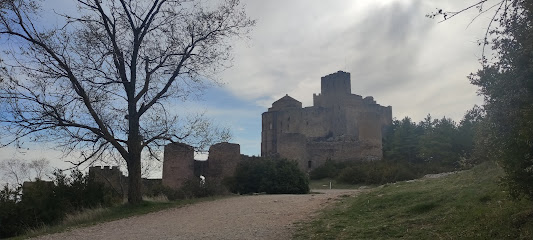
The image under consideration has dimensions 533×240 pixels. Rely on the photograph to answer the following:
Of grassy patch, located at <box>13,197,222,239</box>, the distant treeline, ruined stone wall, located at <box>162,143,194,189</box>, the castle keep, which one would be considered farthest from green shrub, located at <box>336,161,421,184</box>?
the castle keep

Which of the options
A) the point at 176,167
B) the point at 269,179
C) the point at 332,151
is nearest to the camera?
the point at 269,179

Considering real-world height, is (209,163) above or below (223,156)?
below

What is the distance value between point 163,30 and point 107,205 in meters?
6.68

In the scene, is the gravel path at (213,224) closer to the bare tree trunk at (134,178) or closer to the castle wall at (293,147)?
the bare tree trunk at (134,178)

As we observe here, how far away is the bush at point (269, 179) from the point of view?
22.1 m

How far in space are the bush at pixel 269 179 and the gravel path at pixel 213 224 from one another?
27.2 feet

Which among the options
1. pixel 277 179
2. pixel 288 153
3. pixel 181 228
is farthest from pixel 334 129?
pixel 181 228

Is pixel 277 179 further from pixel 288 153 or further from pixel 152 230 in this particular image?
pixel 288 153

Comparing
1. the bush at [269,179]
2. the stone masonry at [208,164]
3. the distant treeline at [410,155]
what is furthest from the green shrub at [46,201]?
the stone masonry at [208,164]

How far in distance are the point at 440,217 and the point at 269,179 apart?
15798mm

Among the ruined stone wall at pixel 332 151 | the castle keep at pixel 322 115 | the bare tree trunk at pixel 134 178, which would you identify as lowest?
the bare tree trunk at pixel 134 178

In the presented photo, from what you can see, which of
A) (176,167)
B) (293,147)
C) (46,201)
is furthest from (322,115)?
(46,201)

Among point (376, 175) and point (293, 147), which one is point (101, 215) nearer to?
point (376, 175)

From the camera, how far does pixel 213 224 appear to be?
9.98 meters
